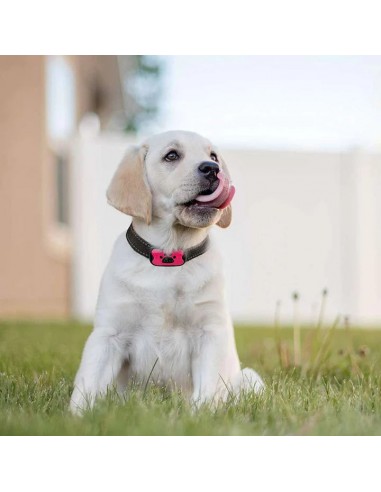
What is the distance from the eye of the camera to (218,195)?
2.63 meters

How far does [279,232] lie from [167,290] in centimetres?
670

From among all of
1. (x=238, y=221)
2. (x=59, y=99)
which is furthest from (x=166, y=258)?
(x=59, y=99)

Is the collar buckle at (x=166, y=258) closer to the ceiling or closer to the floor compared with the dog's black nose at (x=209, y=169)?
closer to the floor

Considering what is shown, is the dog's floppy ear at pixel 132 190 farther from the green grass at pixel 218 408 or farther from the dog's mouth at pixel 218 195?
the green grass at pixel 218 408

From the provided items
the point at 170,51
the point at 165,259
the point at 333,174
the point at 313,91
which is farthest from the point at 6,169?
the point at 165,259

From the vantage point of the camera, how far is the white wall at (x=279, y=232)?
8930 mm

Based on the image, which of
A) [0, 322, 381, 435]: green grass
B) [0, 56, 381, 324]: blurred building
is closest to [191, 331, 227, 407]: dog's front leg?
[0, 322, 381, 435]: green grass

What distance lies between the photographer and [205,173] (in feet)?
8.68

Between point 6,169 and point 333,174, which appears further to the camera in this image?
point 333,174

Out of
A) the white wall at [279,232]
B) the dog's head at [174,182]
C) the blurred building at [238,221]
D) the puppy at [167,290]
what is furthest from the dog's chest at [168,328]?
the white wall at [279,232]

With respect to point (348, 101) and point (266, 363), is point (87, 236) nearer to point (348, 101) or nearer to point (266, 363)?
point (348, 101)

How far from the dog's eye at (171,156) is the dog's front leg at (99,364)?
68 cm

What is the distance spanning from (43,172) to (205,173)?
6.50m

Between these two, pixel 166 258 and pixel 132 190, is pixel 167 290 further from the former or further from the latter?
pixel 132 190
